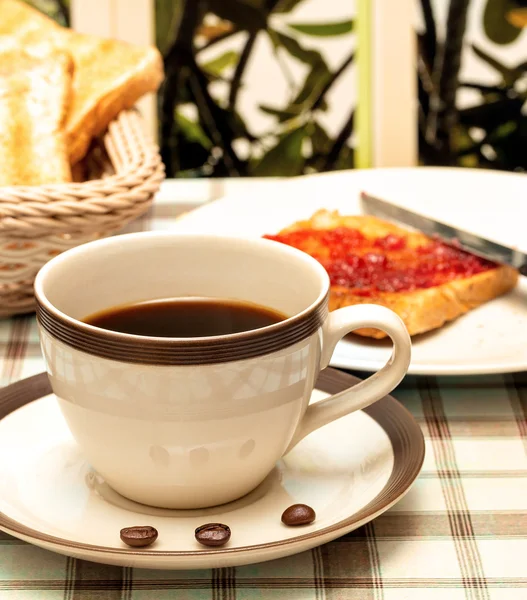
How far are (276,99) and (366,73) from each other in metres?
0.94

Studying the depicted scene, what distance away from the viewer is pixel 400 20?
1519mm

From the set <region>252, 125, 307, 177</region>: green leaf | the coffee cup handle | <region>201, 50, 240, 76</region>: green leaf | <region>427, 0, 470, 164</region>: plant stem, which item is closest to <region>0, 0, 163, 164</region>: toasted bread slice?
the coffee cup handle

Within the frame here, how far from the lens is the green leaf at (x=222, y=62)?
238 cm

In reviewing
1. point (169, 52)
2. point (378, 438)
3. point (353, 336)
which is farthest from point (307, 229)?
point (169, 52)

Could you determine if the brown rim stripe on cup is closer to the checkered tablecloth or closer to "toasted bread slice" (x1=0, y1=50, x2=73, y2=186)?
the checkered tablecloth

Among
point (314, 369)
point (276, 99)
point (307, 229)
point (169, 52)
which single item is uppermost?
point (314, 369)

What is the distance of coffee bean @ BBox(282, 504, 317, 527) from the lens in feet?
Result: 1.90

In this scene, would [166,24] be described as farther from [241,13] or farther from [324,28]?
[324,28]

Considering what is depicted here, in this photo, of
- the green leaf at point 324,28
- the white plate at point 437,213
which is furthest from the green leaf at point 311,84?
the white plate at point 437,213

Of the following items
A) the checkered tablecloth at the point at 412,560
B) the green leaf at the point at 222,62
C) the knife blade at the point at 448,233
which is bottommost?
the green leaf at the point at 222,62

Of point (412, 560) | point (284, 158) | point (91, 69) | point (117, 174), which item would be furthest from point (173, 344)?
point (284, 158)

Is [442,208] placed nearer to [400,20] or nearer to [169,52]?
[400,20]

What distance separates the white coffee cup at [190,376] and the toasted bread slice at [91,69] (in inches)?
21.3

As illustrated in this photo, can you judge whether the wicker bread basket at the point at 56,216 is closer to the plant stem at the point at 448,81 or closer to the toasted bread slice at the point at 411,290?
the toasted bread slice at the point at 411,290
